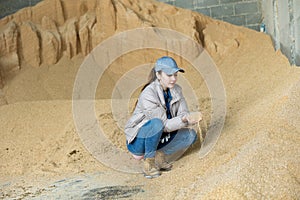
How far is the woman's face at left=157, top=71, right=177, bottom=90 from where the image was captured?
Result: 3.01m

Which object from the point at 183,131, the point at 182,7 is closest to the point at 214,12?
the point at 182,7

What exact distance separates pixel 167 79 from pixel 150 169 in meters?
0.61

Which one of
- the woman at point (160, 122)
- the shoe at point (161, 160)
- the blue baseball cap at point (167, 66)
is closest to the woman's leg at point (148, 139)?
the woman at point (160, 122)

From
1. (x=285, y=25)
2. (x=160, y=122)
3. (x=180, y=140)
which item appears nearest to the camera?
(x=160, y=122)

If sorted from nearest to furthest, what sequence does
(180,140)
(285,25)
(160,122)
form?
(160,122) < (180,140) < (285,25)

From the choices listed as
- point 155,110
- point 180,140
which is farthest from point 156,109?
point 180,140

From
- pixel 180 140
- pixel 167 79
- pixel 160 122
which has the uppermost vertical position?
pixel 167 79

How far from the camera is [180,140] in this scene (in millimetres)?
3250

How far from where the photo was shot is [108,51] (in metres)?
5.71

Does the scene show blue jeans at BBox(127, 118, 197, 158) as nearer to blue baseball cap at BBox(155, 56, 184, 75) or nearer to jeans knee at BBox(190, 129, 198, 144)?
jeans knee at BBox(190, 129, 198, 144)

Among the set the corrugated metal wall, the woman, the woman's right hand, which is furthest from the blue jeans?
the corrugated metal wall

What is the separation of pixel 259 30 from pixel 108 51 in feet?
6.17

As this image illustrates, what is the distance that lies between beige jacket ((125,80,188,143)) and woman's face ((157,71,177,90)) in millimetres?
34

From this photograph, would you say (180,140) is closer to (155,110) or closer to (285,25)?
(155,110)
